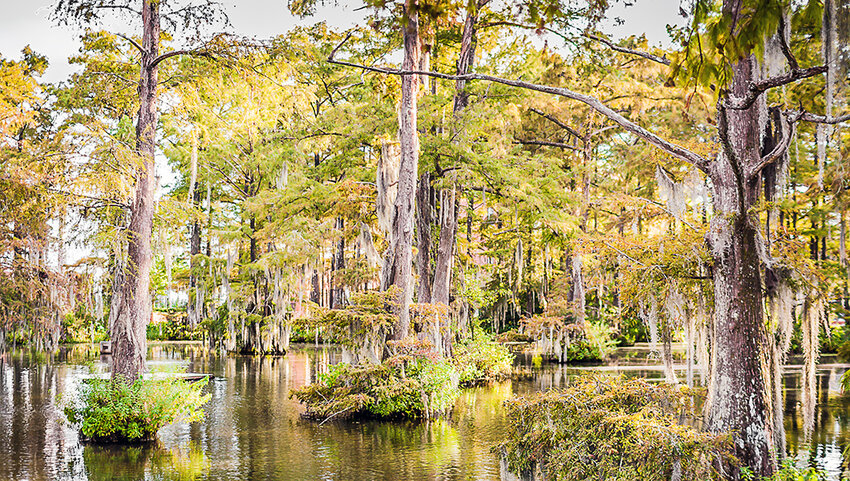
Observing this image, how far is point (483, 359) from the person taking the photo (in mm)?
22000

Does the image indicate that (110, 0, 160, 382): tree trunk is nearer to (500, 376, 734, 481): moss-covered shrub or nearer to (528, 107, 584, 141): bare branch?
(500, 376, 734, 481): moss-covered shrub

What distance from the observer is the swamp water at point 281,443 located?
9977mm

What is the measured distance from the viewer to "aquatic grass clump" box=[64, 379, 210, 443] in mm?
11594

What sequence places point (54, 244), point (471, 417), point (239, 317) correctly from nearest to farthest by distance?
point (54, 244) → point (471, 417) → point (239, 317)

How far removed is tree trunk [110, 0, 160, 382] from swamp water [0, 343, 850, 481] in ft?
2.08

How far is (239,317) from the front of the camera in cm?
3244

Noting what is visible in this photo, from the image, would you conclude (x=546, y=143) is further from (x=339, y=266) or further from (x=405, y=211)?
(x=405, y=211)

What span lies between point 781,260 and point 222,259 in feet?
94.4

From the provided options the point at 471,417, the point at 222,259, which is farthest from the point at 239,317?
the point at 471,417

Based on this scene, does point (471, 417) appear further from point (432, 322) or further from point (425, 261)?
point (425, 261)

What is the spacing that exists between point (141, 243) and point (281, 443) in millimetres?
4495

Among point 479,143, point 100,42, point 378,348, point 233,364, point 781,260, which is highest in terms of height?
point 100,42

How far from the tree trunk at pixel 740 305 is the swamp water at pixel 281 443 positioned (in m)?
0.92

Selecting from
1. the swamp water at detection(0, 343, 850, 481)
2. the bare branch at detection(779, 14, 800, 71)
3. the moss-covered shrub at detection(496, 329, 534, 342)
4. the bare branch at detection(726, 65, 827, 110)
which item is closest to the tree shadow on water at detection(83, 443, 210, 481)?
the swamp water at detection(0, 343, 850, 481)
